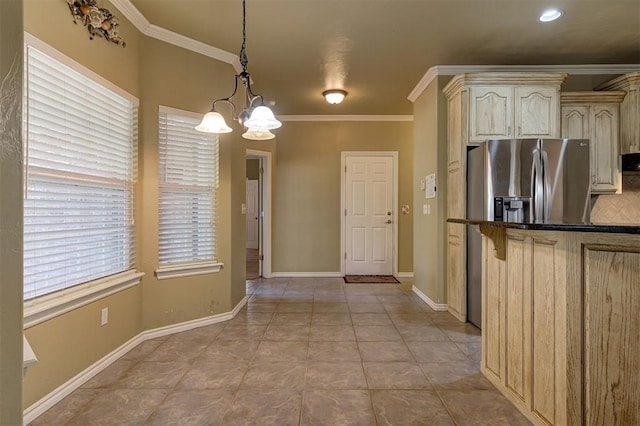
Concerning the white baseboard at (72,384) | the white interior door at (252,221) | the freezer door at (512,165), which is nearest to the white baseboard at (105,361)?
the white baseboard at (72,384)

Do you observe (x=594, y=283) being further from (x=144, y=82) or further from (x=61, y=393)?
(x=144, y=82)

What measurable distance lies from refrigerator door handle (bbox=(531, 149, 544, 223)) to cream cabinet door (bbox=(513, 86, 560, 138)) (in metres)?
0.41

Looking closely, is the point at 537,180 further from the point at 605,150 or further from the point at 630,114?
the point at 630,114

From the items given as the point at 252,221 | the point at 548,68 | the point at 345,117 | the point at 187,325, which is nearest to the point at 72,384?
the point at 187,325

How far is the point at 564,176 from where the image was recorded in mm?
3049

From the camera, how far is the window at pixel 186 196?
9.85 ft

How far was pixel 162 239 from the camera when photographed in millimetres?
3006

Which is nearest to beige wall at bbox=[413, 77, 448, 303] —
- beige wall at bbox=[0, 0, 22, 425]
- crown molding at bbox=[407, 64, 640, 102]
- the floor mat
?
crown molding at bbox=[407, 64, 640, 102]

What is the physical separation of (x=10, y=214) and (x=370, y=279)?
501 cm

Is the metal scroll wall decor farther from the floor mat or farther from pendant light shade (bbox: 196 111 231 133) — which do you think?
the floor mat

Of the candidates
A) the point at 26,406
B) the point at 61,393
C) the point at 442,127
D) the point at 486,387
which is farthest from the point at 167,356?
the point at 442,127

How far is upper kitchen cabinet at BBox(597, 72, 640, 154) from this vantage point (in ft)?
11.3

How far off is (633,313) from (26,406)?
289cm

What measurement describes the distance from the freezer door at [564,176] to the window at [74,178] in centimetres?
360
